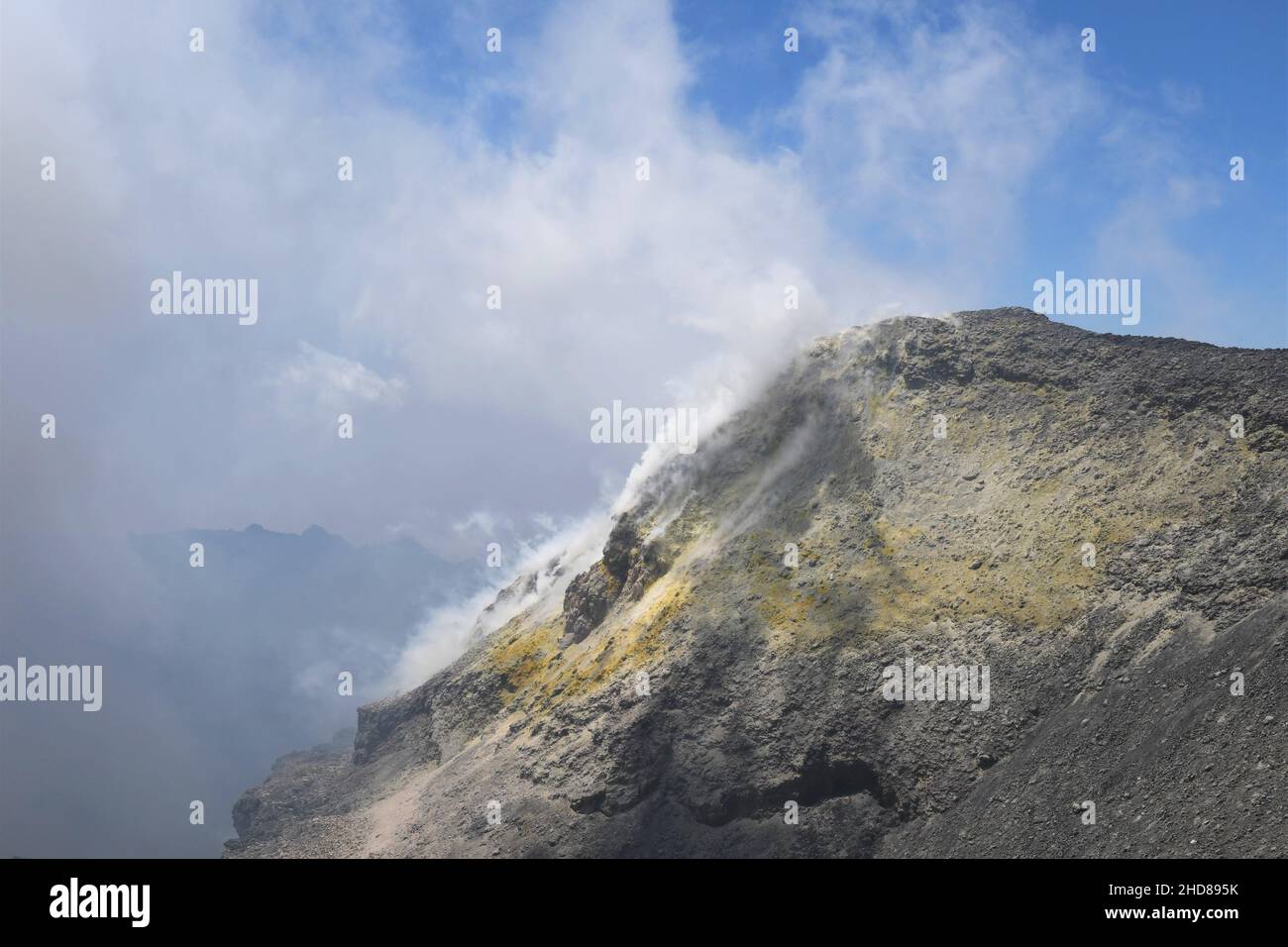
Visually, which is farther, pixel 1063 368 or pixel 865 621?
pixel 1063 368

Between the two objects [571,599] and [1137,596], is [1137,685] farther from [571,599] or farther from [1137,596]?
[571,599]

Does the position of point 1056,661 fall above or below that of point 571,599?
below

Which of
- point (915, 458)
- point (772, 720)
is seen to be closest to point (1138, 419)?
point (915, 458)

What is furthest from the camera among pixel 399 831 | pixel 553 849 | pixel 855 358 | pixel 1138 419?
pixel 855 358
